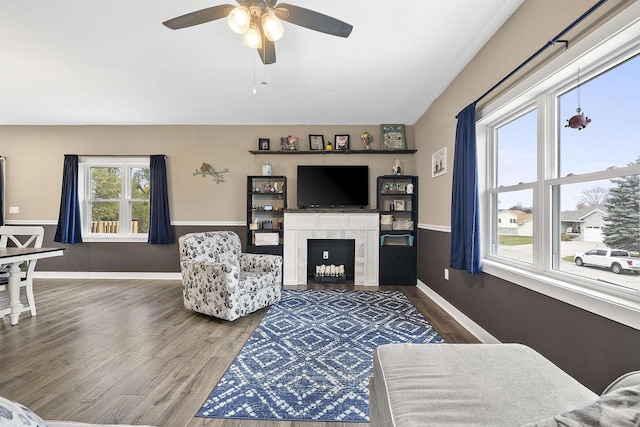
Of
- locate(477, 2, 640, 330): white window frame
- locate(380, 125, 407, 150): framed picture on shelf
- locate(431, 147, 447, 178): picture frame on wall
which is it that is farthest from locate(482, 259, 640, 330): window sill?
locate(380, 125, 407, 150): framed picture on shelf

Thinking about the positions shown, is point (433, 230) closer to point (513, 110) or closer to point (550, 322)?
point (513, 110)

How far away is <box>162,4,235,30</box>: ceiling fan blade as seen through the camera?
184 cm

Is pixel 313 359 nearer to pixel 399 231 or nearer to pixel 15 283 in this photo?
pixel 399 231

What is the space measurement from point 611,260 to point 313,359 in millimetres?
1940

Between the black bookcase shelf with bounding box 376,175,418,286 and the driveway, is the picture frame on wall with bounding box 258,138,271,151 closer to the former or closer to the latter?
the black bookcase shelf with bounding box 376,175,418,286

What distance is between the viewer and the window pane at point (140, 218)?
5078 millimetres

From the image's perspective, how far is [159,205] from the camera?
4848 millimetres

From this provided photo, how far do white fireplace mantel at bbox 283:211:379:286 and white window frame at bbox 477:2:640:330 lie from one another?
6.68 ft

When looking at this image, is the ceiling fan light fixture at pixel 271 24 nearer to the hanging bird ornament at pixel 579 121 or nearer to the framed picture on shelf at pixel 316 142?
the hanging bird ornament at pixel 579 121

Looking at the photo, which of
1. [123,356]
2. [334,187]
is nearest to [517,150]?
[334,187]

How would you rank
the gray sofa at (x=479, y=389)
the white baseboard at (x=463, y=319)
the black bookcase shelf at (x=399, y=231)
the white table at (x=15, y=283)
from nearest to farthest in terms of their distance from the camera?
the gray sofa at (x=479, y=389) → the white baseboard at (x=463, y=319) → the white table at (x=15, y=283) → the black bookcase shelf at (x=399, y=231)

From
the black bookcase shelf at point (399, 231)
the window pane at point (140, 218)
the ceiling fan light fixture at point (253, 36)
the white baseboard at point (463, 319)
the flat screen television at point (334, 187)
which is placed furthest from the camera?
the window pane at point (140, 218)

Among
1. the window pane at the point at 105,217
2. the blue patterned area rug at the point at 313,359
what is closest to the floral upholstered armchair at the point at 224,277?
the blue patterned area rug at the point at 313,359

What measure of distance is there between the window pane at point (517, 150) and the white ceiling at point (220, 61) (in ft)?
2.62
